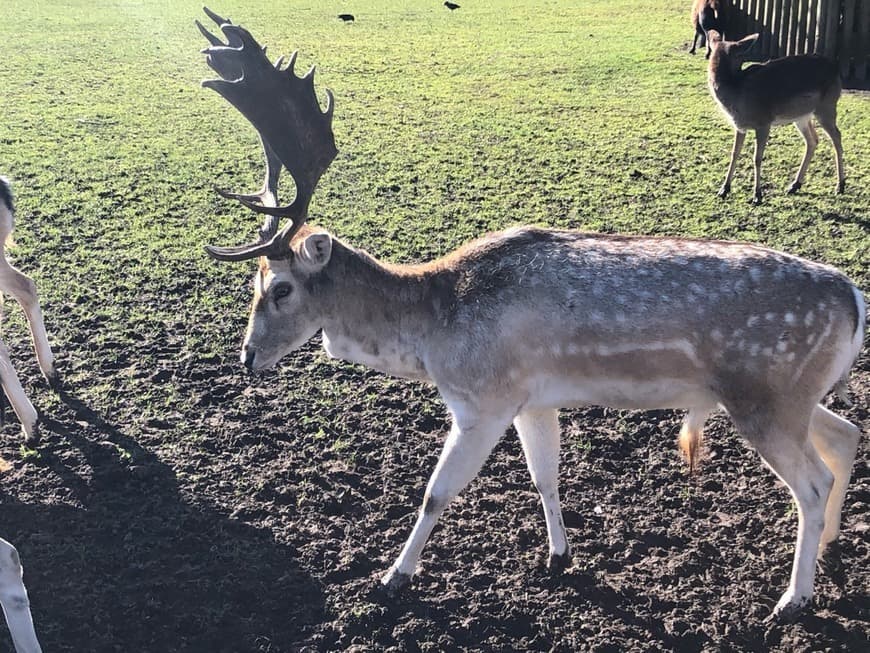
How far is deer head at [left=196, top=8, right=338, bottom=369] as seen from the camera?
4711mm

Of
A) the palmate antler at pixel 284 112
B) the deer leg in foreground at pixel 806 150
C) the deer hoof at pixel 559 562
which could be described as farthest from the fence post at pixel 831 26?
the deer hoof at pixel 559 562

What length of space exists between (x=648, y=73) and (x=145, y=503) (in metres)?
12.9

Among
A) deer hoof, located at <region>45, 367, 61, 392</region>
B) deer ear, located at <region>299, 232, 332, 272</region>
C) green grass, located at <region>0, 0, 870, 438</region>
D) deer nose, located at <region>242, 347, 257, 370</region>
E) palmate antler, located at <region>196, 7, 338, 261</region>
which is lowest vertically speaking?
green grass, located at <region>0, 0, 870, 438</region>

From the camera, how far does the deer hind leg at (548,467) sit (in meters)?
4.76

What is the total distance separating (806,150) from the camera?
996 centimetres

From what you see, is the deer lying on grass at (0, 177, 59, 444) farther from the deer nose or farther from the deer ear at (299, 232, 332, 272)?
the deer ear at (299, 232, 332, 272)

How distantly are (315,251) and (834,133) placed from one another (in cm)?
739

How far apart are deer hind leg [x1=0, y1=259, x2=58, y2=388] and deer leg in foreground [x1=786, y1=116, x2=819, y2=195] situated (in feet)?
23.5

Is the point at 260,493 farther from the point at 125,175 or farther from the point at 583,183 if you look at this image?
the point at 125,175

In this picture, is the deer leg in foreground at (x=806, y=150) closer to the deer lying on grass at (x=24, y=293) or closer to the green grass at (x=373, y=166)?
the green grass at (x=373, y=166)

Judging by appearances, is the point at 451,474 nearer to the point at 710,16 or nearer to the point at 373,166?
the point at 373,166

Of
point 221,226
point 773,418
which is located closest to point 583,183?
point 221,226

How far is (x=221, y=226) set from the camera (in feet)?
30.9

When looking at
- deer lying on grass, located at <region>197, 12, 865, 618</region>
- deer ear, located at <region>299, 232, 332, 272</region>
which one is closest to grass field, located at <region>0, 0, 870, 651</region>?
deer lying on grass, located at <region>197, 12, 865, 618</region>
